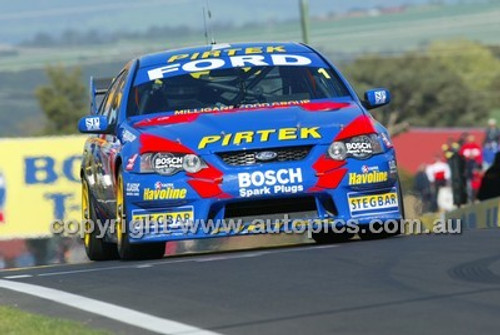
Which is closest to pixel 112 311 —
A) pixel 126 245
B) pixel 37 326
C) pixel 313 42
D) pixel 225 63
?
pixel 37 326

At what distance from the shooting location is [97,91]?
13.9 m

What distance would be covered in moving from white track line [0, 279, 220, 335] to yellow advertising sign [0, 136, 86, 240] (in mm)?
15594

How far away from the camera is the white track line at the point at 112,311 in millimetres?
6523

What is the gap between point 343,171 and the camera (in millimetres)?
10336

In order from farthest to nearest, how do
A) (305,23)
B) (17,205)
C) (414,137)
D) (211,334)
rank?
1. (414,137)
2. (305,23)
3. (17,205)
4. (211,334)

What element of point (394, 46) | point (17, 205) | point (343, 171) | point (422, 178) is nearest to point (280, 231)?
point (343, 171)

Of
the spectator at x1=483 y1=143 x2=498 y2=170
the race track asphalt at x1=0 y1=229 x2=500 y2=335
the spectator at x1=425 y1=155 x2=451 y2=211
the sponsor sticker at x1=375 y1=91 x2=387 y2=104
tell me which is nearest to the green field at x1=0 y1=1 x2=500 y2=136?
the spectator at x1=483 y1=143 x2=498 y2=170

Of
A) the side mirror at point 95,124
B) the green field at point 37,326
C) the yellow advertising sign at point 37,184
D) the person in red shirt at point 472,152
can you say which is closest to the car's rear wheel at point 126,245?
the side mirror at point 95,124

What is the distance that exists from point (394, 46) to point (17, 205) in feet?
221

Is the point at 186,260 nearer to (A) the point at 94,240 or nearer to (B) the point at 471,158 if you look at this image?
(A) the point at 94,240

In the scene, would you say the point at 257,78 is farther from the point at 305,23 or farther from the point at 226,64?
the point at 305,23

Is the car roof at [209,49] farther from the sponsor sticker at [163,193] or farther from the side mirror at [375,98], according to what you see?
the sponsor sticker at [163,193]

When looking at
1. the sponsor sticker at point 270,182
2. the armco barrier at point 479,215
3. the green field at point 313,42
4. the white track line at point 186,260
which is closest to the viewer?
the white track line at point 186,260

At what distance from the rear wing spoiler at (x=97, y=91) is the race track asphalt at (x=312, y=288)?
3429 millimetres
